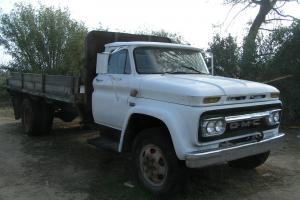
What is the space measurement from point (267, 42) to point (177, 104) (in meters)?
7.90

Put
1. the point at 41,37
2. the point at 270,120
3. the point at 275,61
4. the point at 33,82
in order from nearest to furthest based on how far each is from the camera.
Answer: the point at 270,120
the point at 33,82
the point at 275,61
the point at 41,37

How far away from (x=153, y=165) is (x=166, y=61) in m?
1.77

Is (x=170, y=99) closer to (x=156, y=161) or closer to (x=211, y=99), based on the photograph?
(x=211, y=99)

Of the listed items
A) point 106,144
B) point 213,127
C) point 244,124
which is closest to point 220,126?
point 213,127

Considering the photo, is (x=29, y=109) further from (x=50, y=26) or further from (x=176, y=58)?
(x=50, y=26)

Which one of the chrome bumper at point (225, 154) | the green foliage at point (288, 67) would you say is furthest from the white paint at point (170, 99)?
the green foliage at point (288, 67)

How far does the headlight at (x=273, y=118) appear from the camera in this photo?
5633 mm

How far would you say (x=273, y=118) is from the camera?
226 inches

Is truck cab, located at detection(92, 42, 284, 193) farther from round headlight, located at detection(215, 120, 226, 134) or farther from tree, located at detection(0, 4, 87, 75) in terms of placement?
tree, located at detection(0, 4, 87, 75)

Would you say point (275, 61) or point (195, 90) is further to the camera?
point (275, 61)

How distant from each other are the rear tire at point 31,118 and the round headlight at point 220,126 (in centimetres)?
578

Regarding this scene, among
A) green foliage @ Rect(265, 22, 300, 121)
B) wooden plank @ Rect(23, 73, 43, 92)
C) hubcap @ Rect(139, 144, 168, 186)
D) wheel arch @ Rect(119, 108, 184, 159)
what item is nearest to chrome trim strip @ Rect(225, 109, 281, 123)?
wheel arch @ Rect(119, 108, 184, 159)

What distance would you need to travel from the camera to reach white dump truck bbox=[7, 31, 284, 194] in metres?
4.83

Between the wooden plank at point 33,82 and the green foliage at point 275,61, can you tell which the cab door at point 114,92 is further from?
the green foliage at point 275,61
